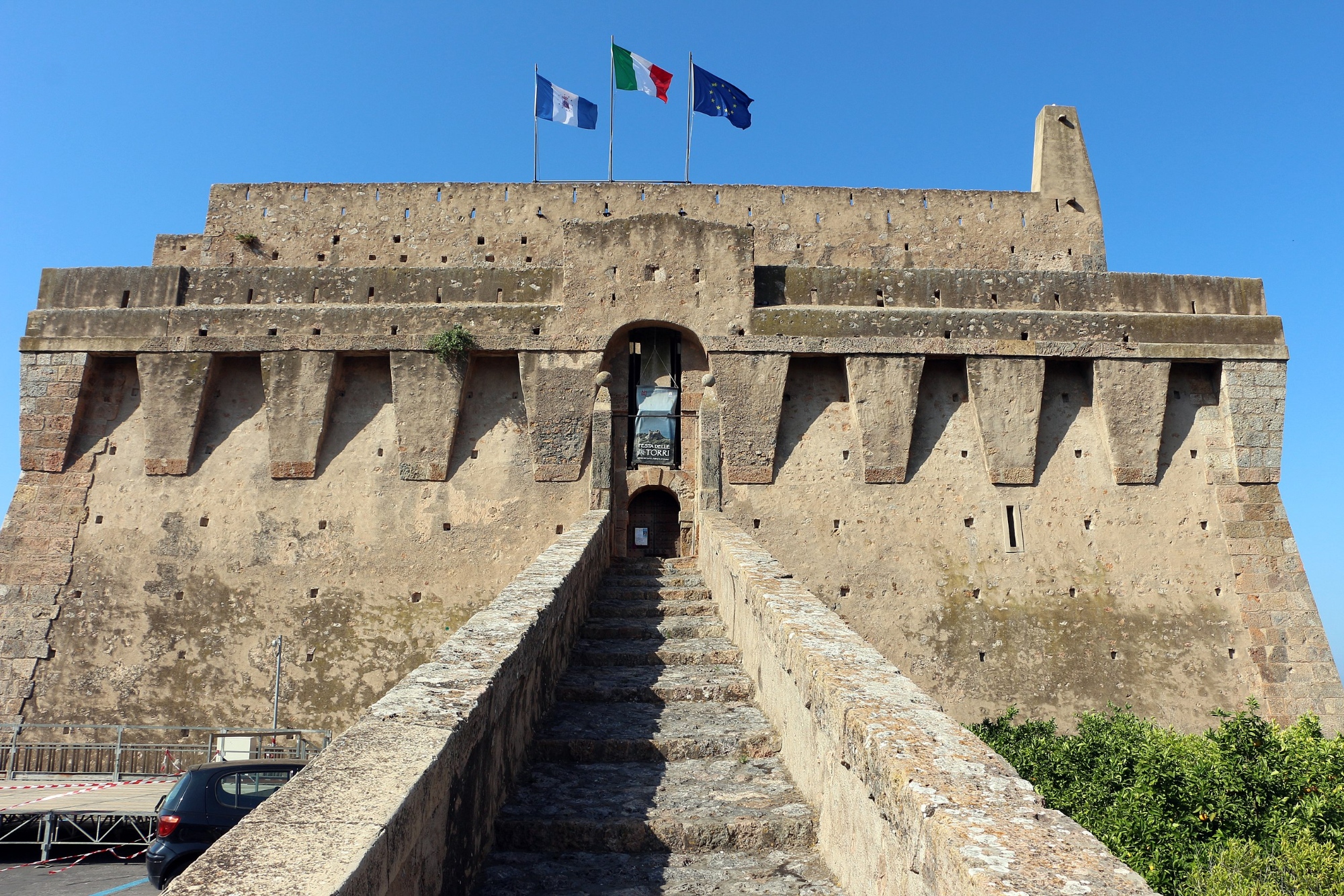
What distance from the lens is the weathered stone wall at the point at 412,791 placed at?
2.15 metres

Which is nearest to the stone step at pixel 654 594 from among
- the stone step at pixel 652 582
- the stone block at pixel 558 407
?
the stone step at pixel 652 582

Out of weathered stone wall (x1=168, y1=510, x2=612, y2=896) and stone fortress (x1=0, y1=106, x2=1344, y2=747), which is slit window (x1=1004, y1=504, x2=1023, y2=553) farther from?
weathered stone wall (x1=168, y1=510, x2=612, y2=896)

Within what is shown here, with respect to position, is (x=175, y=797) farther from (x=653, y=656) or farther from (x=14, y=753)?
(x=14, y=753)

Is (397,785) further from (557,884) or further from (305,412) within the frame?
(305,412)

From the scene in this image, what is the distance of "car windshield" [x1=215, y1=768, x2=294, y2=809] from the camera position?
7.41 metres

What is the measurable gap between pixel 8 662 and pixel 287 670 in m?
4.02

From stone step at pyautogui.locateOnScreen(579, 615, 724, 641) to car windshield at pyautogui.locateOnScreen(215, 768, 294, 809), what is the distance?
3.09 m

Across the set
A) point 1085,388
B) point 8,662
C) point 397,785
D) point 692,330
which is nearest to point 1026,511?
point 1085,388

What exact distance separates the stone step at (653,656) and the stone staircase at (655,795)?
12mm

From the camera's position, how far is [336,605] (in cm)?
1229

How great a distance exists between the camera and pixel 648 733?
16.6 ft

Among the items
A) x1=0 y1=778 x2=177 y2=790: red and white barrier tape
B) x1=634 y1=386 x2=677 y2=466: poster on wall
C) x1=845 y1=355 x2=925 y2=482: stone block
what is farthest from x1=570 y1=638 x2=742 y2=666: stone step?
x1=0 y1=778 x2=177 y2=790: red and white barrier tape

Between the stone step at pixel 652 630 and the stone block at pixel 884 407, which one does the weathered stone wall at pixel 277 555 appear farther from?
the stone step at pixel 652 630

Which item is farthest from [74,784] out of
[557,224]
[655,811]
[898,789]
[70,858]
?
[898,789]
